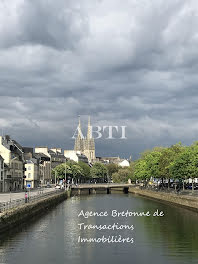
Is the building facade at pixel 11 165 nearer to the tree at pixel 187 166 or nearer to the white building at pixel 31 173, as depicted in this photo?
the white building at pixel 31 173

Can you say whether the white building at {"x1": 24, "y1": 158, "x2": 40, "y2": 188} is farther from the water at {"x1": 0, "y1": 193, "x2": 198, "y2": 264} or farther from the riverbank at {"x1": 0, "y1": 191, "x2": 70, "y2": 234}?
the water at {"x1": 0, "y1": 193, "x2": 198, "y2": 264}

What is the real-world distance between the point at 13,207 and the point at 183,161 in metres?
51.0

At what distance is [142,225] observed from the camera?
198 feet

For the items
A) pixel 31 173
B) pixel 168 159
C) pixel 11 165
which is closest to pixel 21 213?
pixel 168 159

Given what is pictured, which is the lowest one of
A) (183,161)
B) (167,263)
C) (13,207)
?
(167,263)

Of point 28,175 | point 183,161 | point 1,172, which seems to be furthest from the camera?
point 28,175

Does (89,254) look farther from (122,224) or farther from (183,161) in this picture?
(183,161)

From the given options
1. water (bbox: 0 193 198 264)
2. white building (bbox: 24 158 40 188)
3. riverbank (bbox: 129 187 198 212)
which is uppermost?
white building (bbox: 24 158 40 188)

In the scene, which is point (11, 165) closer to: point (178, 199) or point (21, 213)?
point (178, 199)

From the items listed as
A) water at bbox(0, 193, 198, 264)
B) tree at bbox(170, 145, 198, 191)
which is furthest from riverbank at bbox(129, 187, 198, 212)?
water at bbox(0, 193, 198, 264)

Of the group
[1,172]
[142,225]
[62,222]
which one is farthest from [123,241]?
[1,172]

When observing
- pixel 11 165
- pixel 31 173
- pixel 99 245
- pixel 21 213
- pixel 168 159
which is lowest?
pixel 99 245

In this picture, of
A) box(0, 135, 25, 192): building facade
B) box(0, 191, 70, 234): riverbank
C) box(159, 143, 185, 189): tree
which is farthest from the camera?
box(0, 135, 25, 192): building facade

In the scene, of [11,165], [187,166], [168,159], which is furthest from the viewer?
[11,165]
